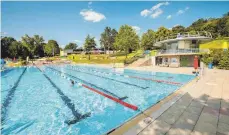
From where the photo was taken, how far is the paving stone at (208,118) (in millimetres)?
3564

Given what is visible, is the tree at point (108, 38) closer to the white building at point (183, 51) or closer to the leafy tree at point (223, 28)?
the leafy tree at point (223, 28)

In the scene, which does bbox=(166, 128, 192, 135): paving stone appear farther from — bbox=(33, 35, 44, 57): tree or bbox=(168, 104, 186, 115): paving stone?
bbox=(33, 35, 44, 57): tree

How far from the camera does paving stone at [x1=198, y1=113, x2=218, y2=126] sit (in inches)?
140

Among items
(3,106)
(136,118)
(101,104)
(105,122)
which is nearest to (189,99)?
(136,118)

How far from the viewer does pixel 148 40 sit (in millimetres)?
47312

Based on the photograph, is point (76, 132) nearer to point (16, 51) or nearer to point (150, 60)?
point (150, 60)

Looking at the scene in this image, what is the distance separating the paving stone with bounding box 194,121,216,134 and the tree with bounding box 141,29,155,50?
4622cm

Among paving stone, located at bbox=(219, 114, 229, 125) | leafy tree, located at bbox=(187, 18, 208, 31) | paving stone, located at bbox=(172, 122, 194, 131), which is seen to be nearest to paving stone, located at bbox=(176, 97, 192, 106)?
paving stone, located at bbox=(219, 114, 229, 125)

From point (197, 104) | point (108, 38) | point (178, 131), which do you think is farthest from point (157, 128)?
point (108, 38)

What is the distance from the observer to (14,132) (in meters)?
4.84

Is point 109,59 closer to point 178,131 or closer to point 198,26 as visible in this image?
point 178,131

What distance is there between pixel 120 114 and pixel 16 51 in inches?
2429

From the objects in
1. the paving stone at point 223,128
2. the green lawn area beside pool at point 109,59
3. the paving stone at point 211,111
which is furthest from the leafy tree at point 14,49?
the paving stone at point 223,128

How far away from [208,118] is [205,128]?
0.68m
